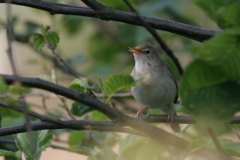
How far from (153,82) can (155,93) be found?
0.11 m

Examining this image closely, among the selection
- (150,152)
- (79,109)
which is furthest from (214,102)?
(79,109)

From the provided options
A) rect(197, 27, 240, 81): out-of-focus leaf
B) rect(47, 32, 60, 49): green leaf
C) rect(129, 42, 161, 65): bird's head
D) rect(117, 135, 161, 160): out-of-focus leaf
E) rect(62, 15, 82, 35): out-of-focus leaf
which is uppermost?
rect(62, 15, 82, 35): out-of-focus leaf

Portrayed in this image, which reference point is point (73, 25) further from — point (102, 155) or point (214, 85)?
point (214, 85)

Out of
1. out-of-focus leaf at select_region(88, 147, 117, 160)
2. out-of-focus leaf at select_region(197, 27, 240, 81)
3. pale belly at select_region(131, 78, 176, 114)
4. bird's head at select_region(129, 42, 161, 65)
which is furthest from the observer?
bird's head at select_region(129, 42, 161, 65)

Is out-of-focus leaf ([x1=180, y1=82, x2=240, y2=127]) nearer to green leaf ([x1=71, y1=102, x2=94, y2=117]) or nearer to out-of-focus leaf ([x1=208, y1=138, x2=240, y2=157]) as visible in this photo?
out-of-focus leaf ([x1=208, y1=138, x2=240, y2=157])

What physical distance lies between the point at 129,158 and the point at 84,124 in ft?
2.68

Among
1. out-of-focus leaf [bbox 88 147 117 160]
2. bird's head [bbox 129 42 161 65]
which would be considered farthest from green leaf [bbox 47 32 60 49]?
bird's head [bbox 129 42 161 65]

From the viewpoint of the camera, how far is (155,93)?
275cm

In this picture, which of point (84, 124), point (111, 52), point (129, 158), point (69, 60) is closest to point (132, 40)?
point (111, 52)

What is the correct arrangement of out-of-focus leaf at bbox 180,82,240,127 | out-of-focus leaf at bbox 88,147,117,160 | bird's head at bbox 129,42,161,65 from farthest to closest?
bird's head at bbox 129,42,161,65 → out-of-focus leaf at bbox 88,147,117,160 → out-of-focus leaf at bbox 180,82,240,127

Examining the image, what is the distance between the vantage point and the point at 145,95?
2.75 metres

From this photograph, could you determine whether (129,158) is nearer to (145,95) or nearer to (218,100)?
(145,95)

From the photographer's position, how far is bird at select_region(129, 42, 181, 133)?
2744mm

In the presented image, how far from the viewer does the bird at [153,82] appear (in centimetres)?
274
